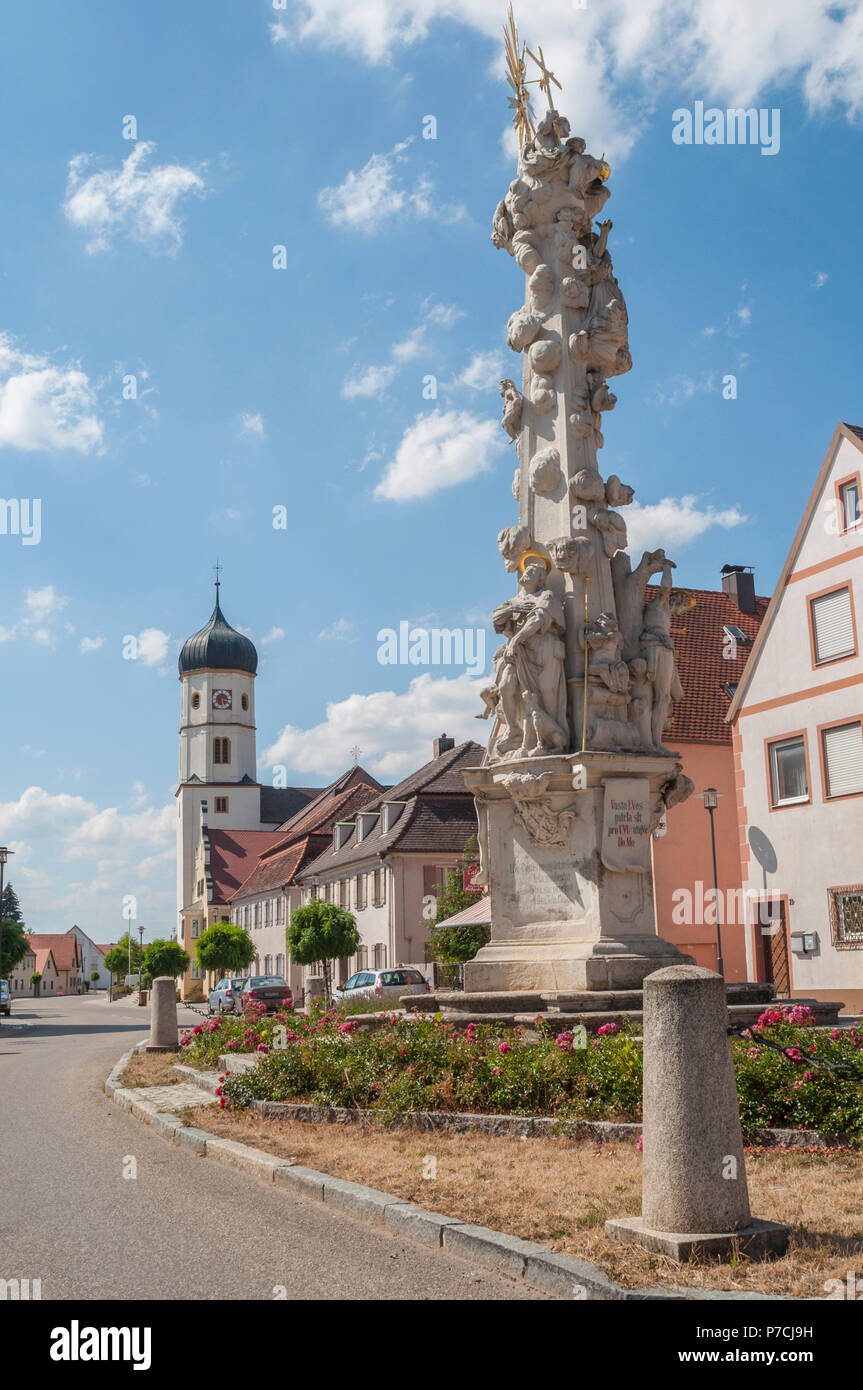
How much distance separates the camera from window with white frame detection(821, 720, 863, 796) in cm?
2516

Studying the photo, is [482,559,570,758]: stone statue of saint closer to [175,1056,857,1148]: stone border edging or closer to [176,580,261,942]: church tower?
[175,1056,857,1148]: stone border edging

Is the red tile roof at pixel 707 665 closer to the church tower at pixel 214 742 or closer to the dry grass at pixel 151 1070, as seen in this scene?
the dry grass at pixel 151 1070

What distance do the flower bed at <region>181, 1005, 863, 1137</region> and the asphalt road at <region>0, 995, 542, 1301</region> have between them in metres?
1.36

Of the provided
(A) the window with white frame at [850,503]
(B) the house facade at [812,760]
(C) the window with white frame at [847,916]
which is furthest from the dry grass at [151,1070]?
(A) the window with white frame at [850,503]

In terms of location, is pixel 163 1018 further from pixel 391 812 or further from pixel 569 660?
pixel 391 812

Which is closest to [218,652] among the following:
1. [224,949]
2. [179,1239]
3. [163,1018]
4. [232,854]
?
[232,854]

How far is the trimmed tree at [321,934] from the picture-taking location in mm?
43188

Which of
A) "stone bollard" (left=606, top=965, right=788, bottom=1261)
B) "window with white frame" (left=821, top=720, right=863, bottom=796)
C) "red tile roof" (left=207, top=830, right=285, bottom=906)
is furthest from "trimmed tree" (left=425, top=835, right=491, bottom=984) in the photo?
"red tile roof" (left=207, top=830, right=285, bottom=906)

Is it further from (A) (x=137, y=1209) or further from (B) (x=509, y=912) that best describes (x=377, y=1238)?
(B) (x=509, y=912)

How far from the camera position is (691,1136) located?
5391 mm

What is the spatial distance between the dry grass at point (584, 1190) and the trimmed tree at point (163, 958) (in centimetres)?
6386

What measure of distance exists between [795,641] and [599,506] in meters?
15.4
